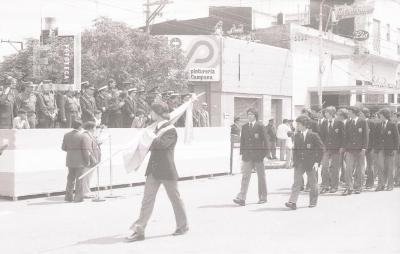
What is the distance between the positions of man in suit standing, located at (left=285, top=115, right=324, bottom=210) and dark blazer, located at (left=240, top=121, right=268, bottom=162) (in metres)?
0.63

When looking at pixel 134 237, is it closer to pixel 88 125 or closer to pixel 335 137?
pixel 88 125

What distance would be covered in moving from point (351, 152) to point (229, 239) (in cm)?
571

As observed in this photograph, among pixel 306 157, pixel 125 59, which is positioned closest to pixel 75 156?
pixel 306 157

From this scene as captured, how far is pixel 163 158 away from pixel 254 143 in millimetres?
3553

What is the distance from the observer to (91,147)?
12.1 m

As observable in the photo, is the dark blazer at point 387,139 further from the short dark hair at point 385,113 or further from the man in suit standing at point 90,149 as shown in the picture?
the man in suit standing at point 90,149

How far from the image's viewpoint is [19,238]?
26.2ft

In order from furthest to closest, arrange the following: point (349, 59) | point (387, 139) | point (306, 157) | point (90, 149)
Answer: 1. point (349, 59)
2. point (387, 139)
3. point (90, 149)
4. point (306, 157)

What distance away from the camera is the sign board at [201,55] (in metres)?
29.3

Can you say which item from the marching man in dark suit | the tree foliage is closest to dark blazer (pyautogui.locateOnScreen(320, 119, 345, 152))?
the marching man in dark suit

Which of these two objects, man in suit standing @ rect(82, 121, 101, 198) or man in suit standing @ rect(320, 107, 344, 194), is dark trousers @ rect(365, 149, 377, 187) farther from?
man in suit standing @ rect(82, 121, 101, 198)

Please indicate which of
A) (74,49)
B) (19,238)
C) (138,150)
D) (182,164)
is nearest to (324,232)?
(138,150)

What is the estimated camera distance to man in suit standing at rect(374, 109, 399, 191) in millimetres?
13164

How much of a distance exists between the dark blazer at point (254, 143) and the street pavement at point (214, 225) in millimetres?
895
